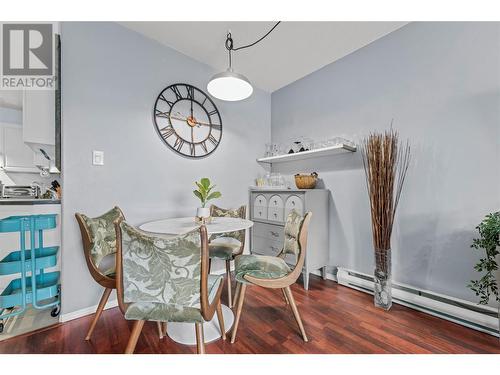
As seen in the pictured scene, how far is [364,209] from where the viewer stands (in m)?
2.32

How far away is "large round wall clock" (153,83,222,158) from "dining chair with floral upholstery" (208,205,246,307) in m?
0.77

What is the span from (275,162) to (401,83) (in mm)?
1733

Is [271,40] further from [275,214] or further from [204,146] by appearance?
[275,214]

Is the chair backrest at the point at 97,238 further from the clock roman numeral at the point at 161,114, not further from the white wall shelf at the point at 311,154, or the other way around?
the white wall shelf at the point at 311,154

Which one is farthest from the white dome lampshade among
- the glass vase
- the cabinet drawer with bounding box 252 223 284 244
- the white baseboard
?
the white baseboard

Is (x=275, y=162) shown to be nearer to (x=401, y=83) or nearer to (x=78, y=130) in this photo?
(x=401, y=83)

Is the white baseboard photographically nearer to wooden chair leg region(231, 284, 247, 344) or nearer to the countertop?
the countertop

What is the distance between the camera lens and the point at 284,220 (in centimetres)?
252

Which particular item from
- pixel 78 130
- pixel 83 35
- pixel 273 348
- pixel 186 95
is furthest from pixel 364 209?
pixel 83 35

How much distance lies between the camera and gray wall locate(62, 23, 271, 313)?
1.75 m

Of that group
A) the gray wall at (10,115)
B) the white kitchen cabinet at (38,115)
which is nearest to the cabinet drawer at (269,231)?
the white kitchen cabinet at (38,115)

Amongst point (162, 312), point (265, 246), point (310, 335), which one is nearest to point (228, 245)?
point (265, 246)

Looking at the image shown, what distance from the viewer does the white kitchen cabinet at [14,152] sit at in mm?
2984

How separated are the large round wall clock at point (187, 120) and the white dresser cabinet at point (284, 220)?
Result: 954 mm
